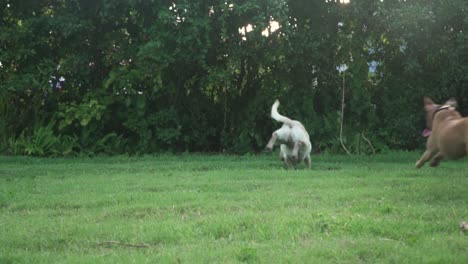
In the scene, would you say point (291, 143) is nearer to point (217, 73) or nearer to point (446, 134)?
point (217, 73)

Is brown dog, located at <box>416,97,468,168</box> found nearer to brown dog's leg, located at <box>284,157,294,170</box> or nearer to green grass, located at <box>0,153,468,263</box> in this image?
green grass, located at <box>0,153,468,263</box>

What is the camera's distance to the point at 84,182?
27.5 feet

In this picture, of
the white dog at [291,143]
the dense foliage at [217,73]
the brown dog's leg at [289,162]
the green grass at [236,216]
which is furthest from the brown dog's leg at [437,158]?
the dense foliage at [217,73]

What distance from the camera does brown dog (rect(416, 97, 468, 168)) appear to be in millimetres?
5758

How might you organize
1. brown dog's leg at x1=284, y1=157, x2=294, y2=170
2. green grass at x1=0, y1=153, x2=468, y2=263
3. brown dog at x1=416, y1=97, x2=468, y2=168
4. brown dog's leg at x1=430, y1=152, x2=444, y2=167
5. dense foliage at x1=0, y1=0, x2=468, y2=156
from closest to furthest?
green grass at x1=0, y1=153, x2=468, y2=263
brown dog at x1=416, y1=97, x2=468, y2=168
brown dog's leg at x1=430, y1=152, x2=444, y2=167
brown dog's leg at x1=284, y1=157, x2=294, y2=170
dense foliage at x1=0, y1=0, x2=468, y2=156

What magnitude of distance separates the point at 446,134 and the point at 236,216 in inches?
80.7

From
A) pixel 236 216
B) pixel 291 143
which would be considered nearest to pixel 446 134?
pixel 236 216

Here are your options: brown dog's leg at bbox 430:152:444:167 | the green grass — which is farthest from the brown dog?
the green grass

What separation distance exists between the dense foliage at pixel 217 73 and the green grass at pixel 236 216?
145 inches

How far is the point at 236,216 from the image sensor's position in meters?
5.46

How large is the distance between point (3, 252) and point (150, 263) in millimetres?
1154

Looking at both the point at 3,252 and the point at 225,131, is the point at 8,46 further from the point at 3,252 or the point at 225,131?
the point at 3,252

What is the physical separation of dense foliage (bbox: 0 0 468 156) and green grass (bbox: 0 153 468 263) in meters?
3.68

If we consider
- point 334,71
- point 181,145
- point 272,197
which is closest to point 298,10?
point 334,71
